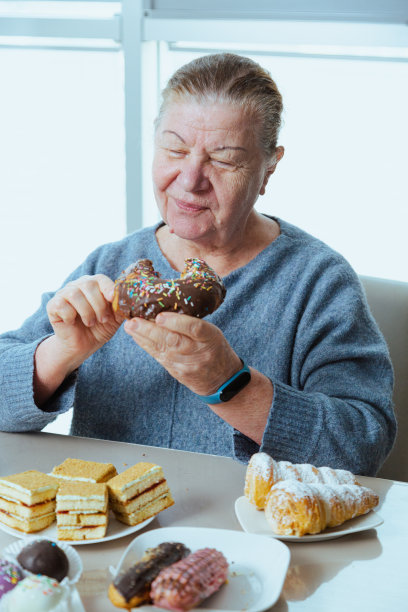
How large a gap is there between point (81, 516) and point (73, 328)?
45 cm

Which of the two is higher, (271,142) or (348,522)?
(271,142)

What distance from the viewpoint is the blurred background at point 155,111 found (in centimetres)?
278

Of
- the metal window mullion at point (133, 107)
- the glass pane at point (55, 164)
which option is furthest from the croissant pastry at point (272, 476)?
the glass pane at point (55, 164)

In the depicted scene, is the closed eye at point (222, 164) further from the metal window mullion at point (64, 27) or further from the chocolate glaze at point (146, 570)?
the metal window mullion at point (64, 27)

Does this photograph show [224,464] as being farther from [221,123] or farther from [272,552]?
[221,123]

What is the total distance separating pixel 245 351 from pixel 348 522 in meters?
0.56

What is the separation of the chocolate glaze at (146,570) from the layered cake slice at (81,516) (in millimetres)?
140

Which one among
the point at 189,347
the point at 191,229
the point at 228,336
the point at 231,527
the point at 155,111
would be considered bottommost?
the point at 231,527

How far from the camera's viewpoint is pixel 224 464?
4.32 feet

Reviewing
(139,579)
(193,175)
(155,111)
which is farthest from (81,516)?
(155,111)

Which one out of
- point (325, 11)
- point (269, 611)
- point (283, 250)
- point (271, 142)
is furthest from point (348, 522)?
point (325, 11)

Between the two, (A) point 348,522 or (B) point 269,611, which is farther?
(A) point 348,522

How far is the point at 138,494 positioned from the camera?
106 centimetres

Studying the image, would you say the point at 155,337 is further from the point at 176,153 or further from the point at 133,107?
the point at 133,107
